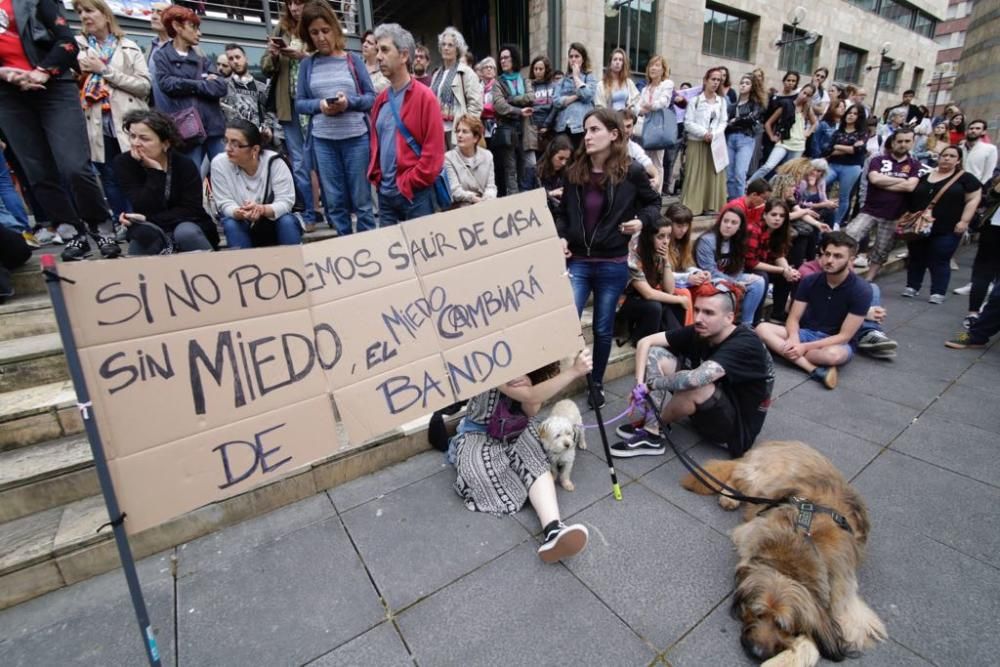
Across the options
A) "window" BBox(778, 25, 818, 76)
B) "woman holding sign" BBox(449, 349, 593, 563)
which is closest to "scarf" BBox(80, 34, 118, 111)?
"woman holding sign" BBox(449, 349, 593, 563)

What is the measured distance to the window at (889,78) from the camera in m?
20.4

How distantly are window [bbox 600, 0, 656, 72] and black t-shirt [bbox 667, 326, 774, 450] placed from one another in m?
9.71

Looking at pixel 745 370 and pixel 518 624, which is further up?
pixel 745 370

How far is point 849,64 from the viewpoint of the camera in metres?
18.6

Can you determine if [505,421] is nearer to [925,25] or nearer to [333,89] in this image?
[333,89]

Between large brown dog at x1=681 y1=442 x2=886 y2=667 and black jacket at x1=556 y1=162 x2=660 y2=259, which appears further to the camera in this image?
black jacket at x1=556 y1=162 x2=660 y2=259

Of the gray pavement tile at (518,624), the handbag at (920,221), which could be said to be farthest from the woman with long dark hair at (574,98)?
the gray pavement tile at (518,624)

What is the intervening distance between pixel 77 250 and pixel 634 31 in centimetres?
1245

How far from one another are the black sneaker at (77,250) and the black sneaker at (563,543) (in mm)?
3728

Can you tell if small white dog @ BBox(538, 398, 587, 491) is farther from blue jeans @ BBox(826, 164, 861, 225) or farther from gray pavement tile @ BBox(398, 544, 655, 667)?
blue jeans @ BBox(826, 164, 861, 225)

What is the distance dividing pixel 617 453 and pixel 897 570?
1416 mm

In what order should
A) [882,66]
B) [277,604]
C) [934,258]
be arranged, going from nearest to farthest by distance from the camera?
[277,604], [934,258], [882,66]

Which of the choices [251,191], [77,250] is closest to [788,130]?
[251,191]

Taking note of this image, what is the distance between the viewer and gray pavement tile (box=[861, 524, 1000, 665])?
1.73 meters
